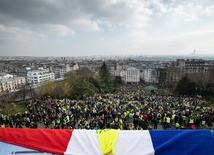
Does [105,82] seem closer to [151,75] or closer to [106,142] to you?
[106,142]

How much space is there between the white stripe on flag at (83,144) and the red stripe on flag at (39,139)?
0.10m

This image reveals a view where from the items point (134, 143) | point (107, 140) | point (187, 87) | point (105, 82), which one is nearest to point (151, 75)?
point (187, 87)

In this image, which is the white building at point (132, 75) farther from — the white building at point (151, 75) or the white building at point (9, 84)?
the white building at point (9, 84)

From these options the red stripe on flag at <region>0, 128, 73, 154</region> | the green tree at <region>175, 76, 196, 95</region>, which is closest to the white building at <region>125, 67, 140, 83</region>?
the green tree at <region>175, 76, 196, 95</region>

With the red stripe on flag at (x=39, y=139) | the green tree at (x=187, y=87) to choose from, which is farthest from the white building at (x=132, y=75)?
the red stripe on flag at (x=39, y=139)

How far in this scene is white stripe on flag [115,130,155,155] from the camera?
248 centimetres

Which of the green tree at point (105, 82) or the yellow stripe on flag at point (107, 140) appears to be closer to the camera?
the yellow stripe on flag at point (107, 140)

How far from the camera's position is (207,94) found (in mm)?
31828

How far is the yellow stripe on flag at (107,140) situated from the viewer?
2512 millimetres

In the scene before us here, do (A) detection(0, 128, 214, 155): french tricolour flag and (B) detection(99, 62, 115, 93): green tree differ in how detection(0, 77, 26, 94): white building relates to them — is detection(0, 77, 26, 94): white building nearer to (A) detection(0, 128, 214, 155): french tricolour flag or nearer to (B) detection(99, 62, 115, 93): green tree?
(B) detection(99, 62, 115, 93): green tree

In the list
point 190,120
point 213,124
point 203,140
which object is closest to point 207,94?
point 213,124

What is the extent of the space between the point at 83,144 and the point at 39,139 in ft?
2.89

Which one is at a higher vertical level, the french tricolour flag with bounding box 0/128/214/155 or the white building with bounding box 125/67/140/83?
the french tricolour flag with bounding box 0/128/214/155

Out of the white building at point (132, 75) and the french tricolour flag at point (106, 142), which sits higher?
the french tricolour flag at point (106, 142)
